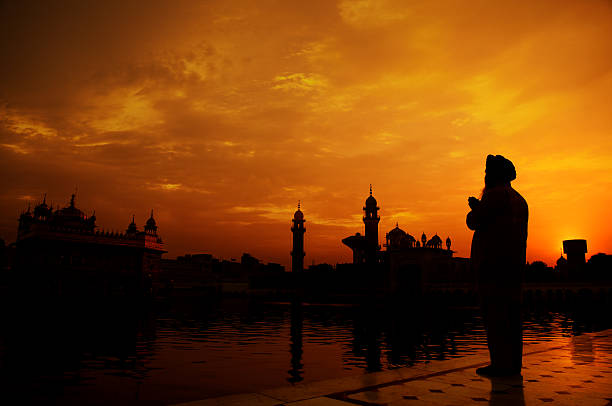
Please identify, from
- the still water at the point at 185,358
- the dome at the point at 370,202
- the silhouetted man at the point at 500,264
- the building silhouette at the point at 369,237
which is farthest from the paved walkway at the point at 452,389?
the dome at the point at 370,202

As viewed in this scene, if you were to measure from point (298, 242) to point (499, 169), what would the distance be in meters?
97.2

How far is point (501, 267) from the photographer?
304 inches

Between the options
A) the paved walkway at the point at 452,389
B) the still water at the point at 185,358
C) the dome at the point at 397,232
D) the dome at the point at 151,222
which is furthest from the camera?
the dome at the point at 151,222

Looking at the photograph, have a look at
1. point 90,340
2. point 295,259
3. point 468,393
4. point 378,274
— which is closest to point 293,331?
point 90,340

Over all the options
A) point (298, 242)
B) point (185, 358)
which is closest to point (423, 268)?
point (298, 242)

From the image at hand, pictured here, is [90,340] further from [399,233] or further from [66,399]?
[399,233]

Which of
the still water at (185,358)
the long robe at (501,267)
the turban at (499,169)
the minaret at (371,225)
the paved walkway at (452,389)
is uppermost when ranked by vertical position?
the minaret at (371,225)

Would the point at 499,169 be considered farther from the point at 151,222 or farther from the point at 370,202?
the point at 151,222

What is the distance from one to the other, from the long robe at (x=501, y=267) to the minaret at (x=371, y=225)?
84170 millimetres

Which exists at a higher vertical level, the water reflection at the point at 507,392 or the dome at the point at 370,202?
the dome at the point at 370,202

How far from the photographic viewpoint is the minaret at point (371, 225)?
305 feet

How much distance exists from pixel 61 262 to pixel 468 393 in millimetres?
65707

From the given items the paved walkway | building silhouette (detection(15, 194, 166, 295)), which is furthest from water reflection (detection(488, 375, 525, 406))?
Answer: building silhouette (detection(15, 194, 166, 295))

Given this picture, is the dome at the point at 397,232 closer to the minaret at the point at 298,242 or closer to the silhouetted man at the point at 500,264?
the minaret at the point at 298,242
